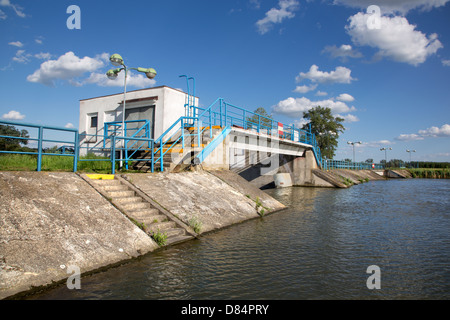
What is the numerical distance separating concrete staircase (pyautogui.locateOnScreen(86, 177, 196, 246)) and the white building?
6.23 m

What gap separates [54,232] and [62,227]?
240mm

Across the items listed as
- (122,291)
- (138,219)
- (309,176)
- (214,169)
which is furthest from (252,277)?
(309,176)

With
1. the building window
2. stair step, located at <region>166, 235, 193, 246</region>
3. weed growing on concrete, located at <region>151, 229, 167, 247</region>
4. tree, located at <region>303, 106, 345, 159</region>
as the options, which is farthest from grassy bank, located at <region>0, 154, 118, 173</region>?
tree, located at <region>303, 106, 345, 159</region>

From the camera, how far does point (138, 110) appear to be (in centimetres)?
1736

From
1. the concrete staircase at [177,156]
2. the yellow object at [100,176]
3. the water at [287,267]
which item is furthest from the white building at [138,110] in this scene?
the water at [287,267]

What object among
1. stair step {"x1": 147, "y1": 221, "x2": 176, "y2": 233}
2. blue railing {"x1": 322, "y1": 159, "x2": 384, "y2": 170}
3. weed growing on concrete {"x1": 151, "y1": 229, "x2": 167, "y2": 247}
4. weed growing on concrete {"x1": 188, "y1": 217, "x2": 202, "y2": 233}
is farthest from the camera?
blue railing {"x1": 322, "y1": 159, "x2": 384, "y2": 170}

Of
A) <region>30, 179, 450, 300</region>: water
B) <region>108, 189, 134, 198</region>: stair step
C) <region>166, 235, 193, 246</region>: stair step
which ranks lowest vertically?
<region>30, 179, 450, 300</region>: water

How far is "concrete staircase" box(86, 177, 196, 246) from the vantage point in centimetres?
761

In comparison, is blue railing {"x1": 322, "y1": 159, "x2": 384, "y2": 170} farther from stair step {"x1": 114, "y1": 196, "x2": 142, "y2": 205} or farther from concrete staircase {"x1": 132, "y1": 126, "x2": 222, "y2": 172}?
stair step {"x1": 114, "y1": 196, "x2": 142, "y2": 205}

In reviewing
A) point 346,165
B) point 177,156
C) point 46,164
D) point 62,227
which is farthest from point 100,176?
point 346,165

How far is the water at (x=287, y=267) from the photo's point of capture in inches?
195

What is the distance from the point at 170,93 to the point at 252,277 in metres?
12.7

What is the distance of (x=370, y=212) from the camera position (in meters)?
14.1

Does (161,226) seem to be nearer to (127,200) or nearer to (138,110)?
(127,200)
